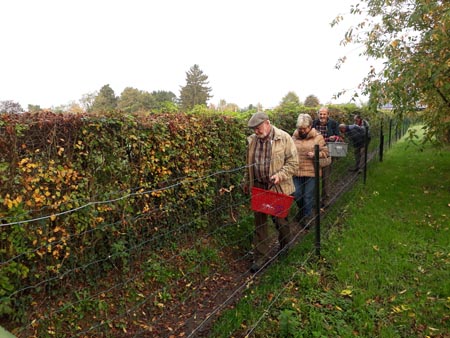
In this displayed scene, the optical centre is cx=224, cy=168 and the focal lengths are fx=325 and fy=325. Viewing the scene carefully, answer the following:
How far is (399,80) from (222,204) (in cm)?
394

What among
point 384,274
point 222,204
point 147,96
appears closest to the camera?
point 384,274

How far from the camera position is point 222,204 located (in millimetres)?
5500

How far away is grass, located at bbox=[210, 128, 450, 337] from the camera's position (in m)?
3.08

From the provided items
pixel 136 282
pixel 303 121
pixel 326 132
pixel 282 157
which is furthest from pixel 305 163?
pixel 136 282

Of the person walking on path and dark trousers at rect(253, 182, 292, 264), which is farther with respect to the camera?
the person walking on path

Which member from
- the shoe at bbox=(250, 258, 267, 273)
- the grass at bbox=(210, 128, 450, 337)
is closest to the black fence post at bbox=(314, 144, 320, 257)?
the grass at bbox=(210, 128, 450, 337)

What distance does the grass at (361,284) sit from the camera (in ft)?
10.1

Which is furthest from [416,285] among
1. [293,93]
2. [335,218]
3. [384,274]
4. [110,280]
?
[293,93]

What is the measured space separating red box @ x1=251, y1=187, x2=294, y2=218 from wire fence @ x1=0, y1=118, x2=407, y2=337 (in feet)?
2.05

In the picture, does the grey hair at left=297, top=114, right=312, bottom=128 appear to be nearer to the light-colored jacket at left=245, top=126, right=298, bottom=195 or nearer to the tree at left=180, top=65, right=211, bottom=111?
the light-colored jacket at left=245, top=126, right=298, bottom=195

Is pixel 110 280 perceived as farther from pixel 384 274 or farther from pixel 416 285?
pixel 416 285

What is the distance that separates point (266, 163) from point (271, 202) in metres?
0.56

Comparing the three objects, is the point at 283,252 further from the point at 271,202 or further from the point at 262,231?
the point at 271,202

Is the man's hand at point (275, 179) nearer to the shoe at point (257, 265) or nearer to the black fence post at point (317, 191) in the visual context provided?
the black fence post at point (317, 191)
